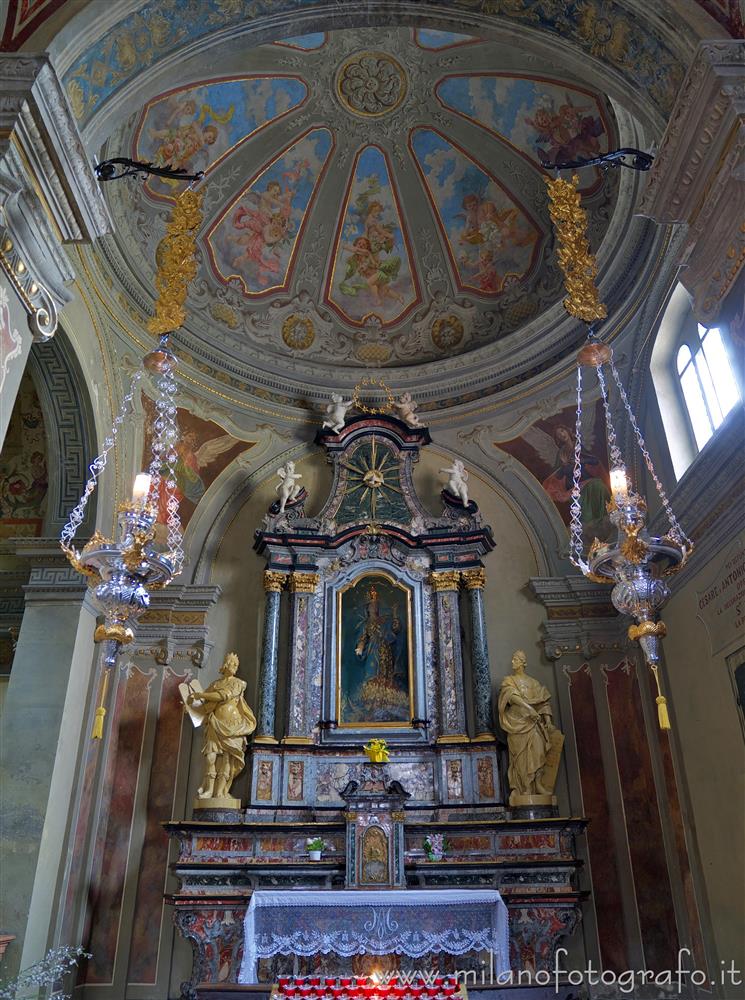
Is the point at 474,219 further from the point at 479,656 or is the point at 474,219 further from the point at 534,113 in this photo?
the point at 479,656

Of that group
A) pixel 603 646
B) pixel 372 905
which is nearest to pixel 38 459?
pixel 372 905

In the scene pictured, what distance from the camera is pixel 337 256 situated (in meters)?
15.1

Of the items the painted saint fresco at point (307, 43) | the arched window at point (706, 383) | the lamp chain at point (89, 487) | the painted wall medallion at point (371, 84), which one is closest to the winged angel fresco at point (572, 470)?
the arched window at point (706, 383)

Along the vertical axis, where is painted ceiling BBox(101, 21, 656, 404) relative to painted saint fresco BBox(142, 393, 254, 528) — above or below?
above

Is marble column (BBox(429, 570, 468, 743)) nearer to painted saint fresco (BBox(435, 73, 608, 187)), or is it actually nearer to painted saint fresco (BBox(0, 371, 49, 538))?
painted saint fresco (BBox(0, 371, 49, 538))

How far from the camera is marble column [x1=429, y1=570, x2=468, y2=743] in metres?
11.4

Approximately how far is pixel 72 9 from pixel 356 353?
29.2 feet

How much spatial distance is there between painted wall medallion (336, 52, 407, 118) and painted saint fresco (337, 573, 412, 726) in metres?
8.12

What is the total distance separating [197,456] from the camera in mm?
13492

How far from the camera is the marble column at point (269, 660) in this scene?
11.5 m

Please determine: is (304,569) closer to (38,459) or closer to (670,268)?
(38,459)

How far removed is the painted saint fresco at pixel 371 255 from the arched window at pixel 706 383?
593 cm

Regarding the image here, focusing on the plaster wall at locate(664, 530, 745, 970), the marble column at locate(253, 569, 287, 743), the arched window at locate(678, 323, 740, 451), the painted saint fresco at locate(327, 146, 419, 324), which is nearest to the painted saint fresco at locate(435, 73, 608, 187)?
the painted saint fresco at locate(327, 146, 419, 324)

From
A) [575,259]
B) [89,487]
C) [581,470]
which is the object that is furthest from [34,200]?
[581,470]
